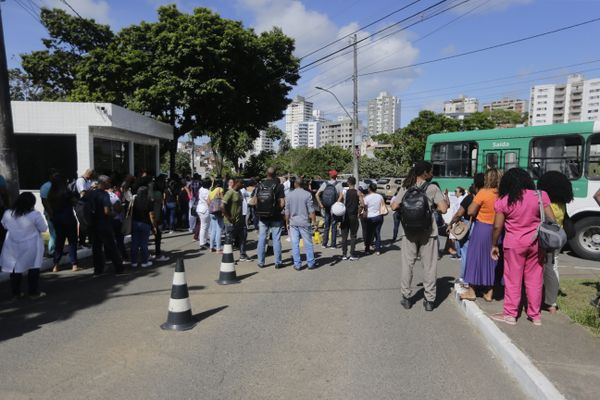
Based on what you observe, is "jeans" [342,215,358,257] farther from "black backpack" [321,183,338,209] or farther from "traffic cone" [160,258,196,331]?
"traffic cone" [160,258,196,331]

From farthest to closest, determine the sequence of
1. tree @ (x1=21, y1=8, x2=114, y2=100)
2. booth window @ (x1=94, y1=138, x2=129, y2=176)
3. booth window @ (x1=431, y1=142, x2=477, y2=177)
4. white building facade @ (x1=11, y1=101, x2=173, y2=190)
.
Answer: tree @ (x1=21, y1=8, x2=114, y2=100) < booth window @ (x1=94, y1=138, x2=129, y2=176) < white building facade @ (x1=11, y1=101, x2=173, y2=190) < booth window @ (x1=431, y1=142, x2=477, y2=177)

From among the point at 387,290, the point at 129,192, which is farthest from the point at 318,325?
the point at 129,192

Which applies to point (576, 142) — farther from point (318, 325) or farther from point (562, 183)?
point (318, 325)

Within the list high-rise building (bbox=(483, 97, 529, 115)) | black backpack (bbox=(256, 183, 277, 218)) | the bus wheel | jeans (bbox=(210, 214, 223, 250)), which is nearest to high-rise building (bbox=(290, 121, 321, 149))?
high-rise building (bbox=(483, 97, 529, 115))

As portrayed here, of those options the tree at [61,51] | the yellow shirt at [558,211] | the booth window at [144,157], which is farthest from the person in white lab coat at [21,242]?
the tree at [61,51]

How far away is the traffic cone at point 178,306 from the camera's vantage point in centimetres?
512

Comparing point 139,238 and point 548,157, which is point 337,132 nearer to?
point 548,157

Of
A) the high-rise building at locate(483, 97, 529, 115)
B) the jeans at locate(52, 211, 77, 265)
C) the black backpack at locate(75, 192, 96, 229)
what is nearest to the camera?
the black backpack at locate(75, 192, 96, 229)

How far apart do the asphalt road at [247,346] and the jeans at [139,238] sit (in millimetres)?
1285

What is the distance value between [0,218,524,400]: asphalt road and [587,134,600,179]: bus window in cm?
546

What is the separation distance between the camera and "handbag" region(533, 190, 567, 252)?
15.5ft

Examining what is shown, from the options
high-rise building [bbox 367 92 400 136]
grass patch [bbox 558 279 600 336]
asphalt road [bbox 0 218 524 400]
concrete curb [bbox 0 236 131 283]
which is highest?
high-rise building [bbox 367 92 400 136]

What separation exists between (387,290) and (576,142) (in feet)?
22.2

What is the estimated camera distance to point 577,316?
5.33 meters
